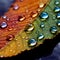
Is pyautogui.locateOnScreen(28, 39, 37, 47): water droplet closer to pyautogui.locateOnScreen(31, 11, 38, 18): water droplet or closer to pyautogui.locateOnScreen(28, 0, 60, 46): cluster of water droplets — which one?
pyautogui.locateOnScreen(28, 0, 60, 46): cluster of water droplets

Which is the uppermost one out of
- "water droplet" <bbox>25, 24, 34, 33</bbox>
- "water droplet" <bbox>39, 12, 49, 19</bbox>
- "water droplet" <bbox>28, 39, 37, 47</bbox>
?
"water droplet" <bbox>39, 12, 49, 19</bbox>

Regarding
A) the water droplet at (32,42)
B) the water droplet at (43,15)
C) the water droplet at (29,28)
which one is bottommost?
the water droplet at (32,42)

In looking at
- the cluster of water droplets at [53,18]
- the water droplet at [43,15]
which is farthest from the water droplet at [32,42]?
the water droplet at [43,15]

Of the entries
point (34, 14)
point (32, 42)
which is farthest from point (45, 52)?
point (34, 14)

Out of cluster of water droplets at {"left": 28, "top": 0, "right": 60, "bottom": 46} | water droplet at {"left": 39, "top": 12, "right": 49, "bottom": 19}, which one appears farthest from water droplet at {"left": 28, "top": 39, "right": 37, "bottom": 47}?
water droplet at {"left": 39, "top": 12, "right": 49, "bottom": 19}

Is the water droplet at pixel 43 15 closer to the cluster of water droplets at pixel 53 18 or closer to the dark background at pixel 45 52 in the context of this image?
the cluster of water droplets at pixel 53 18

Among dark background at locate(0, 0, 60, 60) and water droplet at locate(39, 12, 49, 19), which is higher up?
water droplet at locate(39, 12, 49, 19)

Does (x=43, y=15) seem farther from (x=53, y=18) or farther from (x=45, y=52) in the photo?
(x=45, y=52)

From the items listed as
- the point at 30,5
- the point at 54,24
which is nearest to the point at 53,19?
the point at 54,24

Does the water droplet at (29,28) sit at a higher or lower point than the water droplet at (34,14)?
lower

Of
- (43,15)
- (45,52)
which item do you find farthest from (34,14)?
(45,52)

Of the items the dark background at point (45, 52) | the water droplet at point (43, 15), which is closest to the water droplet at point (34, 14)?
the water droplet at point (43, 15)

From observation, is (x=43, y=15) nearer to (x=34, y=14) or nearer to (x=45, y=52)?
(x=34, y=14)
